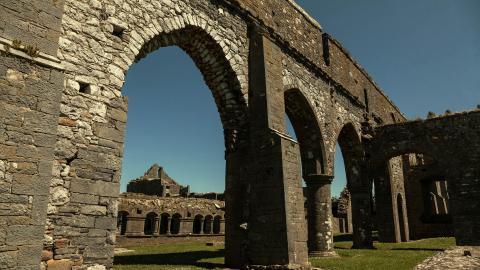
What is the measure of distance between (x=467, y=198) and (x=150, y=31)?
15193 mm

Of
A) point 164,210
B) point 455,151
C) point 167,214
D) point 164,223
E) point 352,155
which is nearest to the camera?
point 455,151

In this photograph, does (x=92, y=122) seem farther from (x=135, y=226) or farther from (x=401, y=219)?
(x=401, y=219)

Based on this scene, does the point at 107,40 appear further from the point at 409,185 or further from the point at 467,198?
the point at 409,185

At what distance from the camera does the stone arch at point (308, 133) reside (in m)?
13.2

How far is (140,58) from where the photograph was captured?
793 cm

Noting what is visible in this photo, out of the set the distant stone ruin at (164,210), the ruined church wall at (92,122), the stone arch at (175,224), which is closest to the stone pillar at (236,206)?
the ruined church wall at (92,122)

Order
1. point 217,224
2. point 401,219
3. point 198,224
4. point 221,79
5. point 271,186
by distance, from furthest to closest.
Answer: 1. point 217,224
2. point 198,224
3. point 401,219
4. point 221,79
5. point 271,186

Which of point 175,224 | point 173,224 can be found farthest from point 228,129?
point 173,224

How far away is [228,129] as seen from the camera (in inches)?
400

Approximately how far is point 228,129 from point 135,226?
15.1 meters

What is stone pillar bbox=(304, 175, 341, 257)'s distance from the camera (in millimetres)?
12602

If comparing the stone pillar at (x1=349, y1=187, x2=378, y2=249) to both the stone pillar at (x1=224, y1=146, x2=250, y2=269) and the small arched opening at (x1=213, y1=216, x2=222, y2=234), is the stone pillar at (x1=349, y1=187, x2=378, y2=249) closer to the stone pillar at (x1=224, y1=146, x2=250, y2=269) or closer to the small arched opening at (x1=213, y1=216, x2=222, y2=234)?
the stone pillar at (x1=224, y1=146, x2=250, y2=269)

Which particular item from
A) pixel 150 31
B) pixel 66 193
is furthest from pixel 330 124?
pixel 66 193

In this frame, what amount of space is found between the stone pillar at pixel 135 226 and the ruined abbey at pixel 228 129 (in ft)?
40.3
